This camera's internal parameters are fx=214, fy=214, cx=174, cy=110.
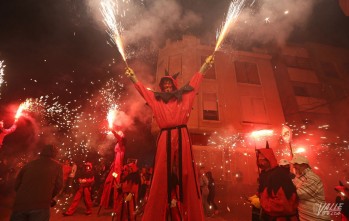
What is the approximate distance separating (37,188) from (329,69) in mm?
29489

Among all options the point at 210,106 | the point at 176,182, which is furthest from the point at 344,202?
the point at 210,106

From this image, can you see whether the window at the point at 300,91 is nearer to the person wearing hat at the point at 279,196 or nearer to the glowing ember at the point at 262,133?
the glowing ember at the point at 262,133

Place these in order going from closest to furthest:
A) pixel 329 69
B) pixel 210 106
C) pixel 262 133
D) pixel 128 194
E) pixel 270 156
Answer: pixel 270 156
pixel 128 194
pixel 262 133
pixel 210 106
pixel 329 69

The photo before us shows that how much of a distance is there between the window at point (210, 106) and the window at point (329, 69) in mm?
14225

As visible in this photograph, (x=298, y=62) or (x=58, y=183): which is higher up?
(x=298, y=62)

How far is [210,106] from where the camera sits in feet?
63.2

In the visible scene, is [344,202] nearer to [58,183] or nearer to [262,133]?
[58,183]

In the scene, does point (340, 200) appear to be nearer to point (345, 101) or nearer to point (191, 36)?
point (191, 36)

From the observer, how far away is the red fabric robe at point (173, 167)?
3.14m

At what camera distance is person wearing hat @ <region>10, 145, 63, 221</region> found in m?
3.73

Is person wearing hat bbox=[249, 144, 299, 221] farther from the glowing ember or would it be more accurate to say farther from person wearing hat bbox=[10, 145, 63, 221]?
the glowing ember

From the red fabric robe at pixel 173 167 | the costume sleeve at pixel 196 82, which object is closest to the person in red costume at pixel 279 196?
the red fabric robe at pixel 173 167

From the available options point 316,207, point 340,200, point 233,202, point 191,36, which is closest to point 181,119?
point 316,207

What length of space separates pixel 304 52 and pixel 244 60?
8.46 m
